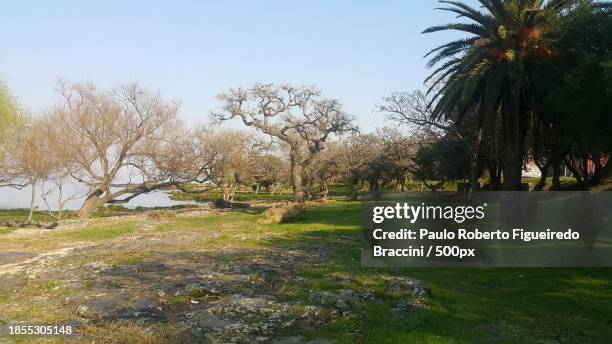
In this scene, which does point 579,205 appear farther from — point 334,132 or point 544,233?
point 334,132

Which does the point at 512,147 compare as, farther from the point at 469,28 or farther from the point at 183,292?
the point at 183,292

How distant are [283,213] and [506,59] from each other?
45.9 ft

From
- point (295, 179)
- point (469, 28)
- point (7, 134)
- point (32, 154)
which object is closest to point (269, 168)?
point (295, 179)

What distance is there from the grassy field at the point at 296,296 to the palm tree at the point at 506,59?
26.5 ft

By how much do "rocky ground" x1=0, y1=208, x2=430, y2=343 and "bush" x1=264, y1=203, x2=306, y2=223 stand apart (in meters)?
9.38

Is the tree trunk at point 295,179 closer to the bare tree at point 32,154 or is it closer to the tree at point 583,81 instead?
the bare tree at point 32,154

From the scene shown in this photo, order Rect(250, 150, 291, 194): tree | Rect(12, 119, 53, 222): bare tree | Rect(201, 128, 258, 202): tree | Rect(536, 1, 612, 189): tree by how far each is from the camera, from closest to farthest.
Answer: Rect(536, 1, 612, 189): tree, Rect(12, 119, 53, 222): bare tree, Rect(201, 128, 258, 202): tree, Rect(250, 150, 291, 194): tree

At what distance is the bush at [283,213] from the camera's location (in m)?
27.8

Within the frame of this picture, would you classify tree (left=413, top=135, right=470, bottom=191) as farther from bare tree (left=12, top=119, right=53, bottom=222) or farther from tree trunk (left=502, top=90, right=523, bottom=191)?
bare tree (left=12, top=119, right=53, bottom=222)

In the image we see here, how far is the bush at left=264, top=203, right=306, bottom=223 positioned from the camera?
27781 mm

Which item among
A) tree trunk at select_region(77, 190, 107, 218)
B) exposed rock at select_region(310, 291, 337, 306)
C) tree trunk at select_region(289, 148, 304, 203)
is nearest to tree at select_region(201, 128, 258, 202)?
tree trunk at select_region(289, 148, 304, 203)

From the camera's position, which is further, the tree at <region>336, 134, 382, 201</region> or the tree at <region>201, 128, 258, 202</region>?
the tree at <region>336, 134, 382, 201</region>

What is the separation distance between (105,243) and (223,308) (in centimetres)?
1171

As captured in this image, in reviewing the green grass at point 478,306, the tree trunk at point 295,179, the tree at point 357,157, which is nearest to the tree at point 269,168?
the tree at point 357,157
